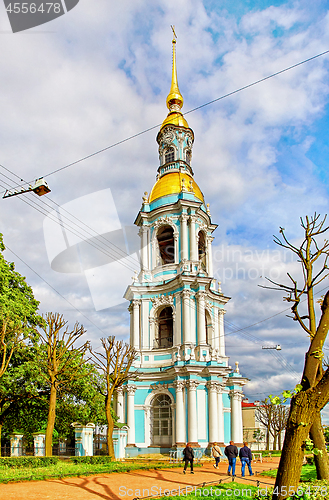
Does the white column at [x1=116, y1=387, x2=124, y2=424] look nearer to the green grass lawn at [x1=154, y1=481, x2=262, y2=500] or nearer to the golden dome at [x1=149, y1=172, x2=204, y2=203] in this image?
the golden dome at [x1=149, y1=172, x2=204, y2=203]

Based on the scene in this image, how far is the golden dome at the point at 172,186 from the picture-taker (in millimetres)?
35309

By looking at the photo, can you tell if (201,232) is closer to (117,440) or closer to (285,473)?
(117,440)

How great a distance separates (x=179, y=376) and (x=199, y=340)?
9.85ft

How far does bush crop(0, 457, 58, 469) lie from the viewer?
17.4m

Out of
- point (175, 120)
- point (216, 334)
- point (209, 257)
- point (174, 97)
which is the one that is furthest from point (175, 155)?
point (216, 334)

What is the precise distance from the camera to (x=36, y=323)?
26453 millimetres

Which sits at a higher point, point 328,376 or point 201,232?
point 201,232

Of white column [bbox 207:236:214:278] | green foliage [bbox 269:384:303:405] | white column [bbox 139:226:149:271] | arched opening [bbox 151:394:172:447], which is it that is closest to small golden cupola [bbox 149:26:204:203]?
white column [bbox 139:226:149:271]

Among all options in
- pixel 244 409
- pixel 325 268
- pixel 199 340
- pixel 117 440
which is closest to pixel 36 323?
pixel 117 440

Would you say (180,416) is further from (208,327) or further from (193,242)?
(193,242)

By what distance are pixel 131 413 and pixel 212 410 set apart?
547cm

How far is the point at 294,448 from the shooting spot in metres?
5.91

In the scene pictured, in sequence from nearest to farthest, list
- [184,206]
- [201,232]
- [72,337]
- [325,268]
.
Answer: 1. [325,268]
2. [72,337]
3. [184,206]
4. [201,232]

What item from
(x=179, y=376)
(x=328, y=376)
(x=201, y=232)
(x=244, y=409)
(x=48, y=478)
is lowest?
(x=244, y=409)
